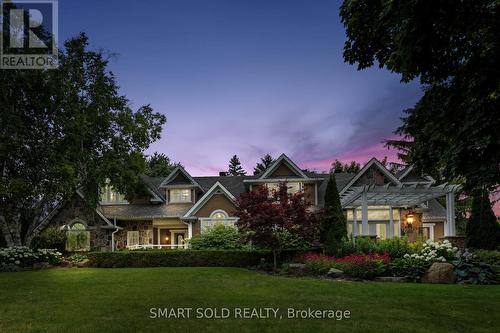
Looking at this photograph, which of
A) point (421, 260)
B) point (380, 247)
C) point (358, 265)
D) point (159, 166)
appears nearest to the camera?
point (421, 260)

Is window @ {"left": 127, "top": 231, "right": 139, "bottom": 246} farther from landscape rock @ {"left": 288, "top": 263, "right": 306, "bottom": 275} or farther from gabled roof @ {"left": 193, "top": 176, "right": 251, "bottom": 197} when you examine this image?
landscape rock @ {"left": 288, "top": 263, "right": 306, "bottom": 275}

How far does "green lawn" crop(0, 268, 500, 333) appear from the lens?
22.4 feet

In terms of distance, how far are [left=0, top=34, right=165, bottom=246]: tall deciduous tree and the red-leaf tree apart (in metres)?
10.2

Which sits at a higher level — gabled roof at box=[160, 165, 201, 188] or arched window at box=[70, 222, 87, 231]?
gabled roof at box=[160, 165, 201, 188]

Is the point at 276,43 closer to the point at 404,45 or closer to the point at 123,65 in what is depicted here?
the point at 123,65

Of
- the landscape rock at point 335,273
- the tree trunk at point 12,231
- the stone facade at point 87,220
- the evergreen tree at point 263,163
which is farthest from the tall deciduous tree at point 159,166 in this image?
the landscape rock at point 335,273

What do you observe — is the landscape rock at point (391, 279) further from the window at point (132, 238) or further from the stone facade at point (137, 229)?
the window at point (132, 238)

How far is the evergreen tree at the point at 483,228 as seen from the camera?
21.9m

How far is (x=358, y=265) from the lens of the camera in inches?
555

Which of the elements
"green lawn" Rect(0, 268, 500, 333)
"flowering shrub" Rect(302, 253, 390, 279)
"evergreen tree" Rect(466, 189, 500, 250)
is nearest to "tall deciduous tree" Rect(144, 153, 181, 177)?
"evergreen tree" Rect(466, 189, 500, 250)

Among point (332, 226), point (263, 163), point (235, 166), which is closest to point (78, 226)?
point (332, 226)

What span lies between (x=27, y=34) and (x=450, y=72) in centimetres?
2243

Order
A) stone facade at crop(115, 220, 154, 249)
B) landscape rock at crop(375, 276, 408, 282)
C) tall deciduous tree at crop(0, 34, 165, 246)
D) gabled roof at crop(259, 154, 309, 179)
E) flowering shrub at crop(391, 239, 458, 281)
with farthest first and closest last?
1. stone facade at crop(115, 220, 154, 249)
2. gabled roof at crop(259, 154, 309, 179)
3. tall deciduous tree at crop(0, 34, 165, 246)
4. flowering shrub at crop(391, 239, 458, 281)
5. landscape rock at crop(375, 276, 408, 282)

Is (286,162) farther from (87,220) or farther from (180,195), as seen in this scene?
(87,220)
